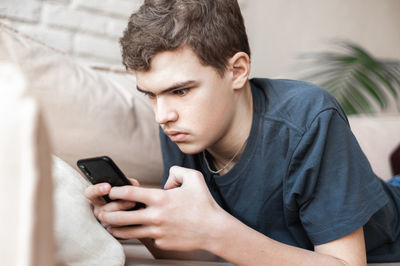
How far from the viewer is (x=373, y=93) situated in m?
1.86

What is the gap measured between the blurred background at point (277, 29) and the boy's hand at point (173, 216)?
804 mm

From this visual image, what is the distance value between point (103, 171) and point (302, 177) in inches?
15.1

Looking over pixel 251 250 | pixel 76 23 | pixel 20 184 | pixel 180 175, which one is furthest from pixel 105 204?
pixel 76 23

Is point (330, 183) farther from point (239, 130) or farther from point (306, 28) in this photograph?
point (306, 28)

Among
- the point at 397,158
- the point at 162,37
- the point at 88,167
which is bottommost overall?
the point at 397,158

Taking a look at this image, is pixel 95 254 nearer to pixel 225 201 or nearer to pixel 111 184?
pixel 111 184

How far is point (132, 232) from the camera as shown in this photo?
70 centimetres

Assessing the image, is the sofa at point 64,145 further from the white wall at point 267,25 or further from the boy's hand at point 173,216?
the white wall at point 267,25

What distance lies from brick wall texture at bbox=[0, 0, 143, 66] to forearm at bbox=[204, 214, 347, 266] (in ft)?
3.57

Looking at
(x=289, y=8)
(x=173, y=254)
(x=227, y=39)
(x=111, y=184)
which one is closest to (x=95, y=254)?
(x=111, y=184)

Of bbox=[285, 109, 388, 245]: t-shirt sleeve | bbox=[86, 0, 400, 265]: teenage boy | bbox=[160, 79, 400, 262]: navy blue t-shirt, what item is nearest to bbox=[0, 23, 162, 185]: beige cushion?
bbox=[160, 79, 400, 262]: navy blue t-shirt

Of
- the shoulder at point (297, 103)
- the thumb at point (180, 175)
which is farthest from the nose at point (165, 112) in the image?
the shoulder at point (297, 103)

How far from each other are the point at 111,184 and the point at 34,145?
504mm

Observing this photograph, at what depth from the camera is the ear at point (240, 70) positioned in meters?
0.93
